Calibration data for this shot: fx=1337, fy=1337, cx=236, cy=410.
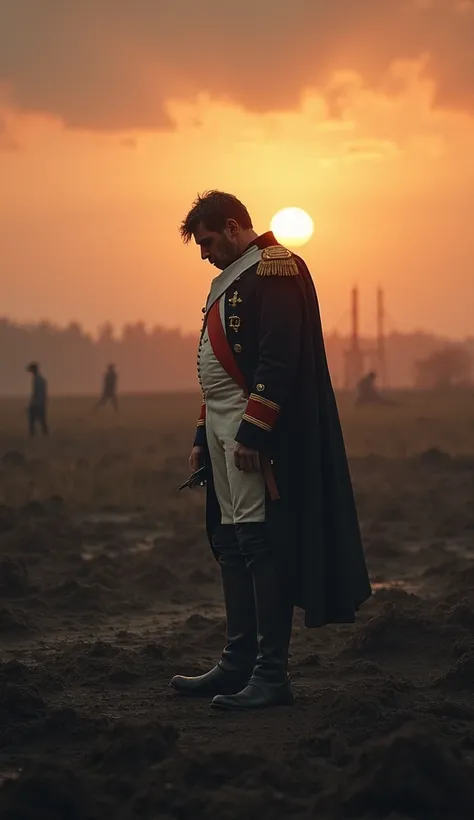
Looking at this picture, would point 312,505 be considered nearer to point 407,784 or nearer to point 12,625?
point 407,784

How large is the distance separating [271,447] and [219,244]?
33.4 inches

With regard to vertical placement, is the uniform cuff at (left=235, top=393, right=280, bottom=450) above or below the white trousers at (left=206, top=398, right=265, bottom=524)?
above

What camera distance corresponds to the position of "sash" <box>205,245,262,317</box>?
17.5 ft

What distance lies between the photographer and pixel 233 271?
536 centimetres

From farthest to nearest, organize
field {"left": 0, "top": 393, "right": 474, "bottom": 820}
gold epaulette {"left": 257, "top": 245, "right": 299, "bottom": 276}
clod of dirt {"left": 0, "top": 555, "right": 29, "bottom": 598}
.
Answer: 1. clod of dirt {"left": 0, "top": 555, "right": 29, "bottom": 598}
2. gold epaulette {"left": 257, "top": 245, "right": 299, "bottom": 276}
3. field {"left": 0, "top": 393, "right": 474, "bottom": 820}

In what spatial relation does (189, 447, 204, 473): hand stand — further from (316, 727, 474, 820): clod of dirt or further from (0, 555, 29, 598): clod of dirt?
(0, 555, 29, 598): clod of dirt

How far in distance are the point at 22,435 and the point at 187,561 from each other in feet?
66.1

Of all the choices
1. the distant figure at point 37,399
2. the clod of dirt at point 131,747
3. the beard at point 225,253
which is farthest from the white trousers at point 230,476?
the distant figure at point 37,399

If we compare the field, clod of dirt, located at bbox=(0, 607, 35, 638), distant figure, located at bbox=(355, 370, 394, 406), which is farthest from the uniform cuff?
distant figure, located at bbox=(355, 370, 394, 406)

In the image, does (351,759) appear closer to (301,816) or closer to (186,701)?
(301,816)

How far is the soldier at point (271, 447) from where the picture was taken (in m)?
5.16

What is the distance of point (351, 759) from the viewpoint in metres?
4.34

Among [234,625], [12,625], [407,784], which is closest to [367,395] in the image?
[12,625]

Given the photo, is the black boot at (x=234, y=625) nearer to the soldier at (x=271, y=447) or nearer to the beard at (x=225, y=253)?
the soldier at (x=271, y=447)
